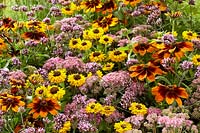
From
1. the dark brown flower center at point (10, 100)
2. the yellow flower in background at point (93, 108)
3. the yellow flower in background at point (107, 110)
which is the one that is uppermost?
the dark brown flower center at point (10, 100)

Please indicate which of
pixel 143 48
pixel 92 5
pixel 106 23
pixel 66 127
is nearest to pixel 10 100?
pixel 66 127

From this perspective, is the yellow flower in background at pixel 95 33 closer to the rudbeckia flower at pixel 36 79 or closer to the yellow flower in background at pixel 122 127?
the rudbeckia flower at pixel 36 79

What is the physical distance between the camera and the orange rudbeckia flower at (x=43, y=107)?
2543mm

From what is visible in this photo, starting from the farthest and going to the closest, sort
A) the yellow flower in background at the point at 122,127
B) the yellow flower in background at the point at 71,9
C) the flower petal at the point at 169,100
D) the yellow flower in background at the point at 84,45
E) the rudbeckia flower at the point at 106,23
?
the yellow flower in background at the point at 71,9, the rudbeckia flower at the point at 106,23, the yellow flower in background at the point at 84,45, the flower petal at the point at 169,100, the yellow flower in background at the point at 122,127

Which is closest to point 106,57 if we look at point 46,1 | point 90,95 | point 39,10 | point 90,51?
point 90,51

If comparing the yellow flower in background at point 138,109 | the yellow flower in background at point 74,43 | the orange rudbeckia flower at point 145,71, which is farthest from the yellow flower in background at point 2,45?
the yellow flower in background at point 138,109

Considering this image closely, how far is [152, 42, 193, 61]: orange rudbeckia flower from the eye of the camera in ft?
9.43

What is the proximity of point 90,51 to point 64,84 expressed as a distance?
45 cm

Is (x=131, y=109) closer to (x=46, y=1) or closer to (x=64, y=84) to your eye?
(x=64, y=84)

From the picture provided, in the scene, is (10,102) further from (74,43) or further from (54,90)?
(74,43)

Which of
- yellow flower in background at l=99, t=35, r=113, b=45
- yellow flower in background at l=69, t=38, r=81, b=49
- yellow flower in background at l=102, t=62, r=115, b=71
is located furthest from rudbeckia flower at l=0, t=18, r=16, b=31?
yellow flower in background at l=102, t=62, r=115, b=71

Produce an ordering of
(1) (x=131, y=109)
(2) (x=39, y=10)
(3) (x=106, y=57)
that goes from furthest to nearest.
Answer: (2) (x=39, y=10), (3) (x=106, y=57), (1) (x=131, y=109)

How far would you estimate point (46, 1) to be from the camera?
456 cm

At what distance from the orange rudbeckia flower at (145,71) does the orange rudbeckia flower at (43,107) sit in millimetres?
455
